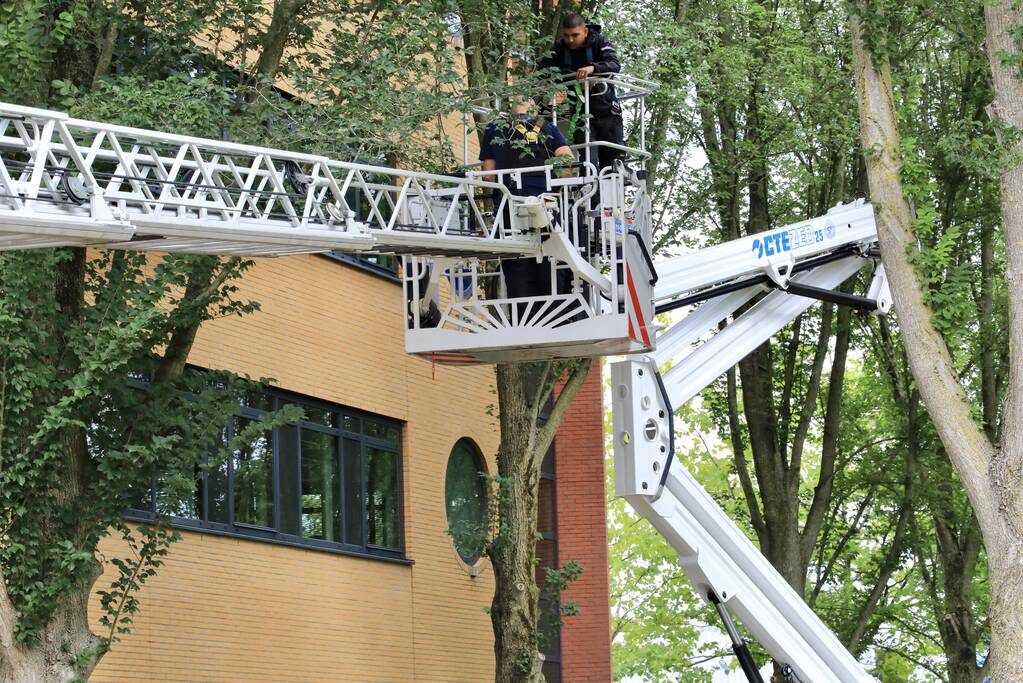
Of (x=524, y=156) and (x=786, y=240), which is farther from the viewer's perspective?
(x=786, y=240)

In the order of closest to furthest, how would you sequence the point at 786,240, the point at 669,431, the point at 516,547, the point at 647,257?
the point at 647,257, the point at 669,431, the point at 786,240, the point at 516,547

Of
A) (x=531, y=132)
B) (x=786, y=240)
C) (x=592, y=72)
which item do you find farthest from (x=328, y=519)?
(x=531, y=132)

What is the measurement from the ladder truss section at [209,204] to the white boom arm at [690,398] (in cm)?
208

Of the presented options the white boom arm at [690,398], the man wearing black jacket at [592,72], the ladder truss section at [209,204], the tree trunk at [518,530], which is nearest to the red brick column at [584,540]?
the tree trunk at [518,530]

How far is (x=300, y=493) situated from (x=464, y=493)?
4.64 m

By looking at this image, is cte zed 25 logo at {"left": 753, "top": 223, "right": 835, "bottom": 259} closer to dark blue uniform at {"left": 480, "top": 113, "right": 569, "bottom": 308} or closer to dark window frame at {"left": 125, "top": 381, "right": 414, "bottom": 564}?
dark blue uniform at {"left": 480, "top": 113, "right": 569, "bottom": 308}

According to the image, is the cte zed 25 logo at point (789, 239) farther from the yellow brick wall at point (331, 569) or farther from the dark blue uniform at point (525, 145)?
the yellow brick wall at point (331, 569)

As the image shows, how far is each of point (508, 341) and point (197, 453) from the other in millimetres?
2615

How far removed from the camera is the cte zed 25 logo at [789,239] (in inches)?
607

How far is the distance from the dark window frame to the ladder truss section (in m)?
4.58

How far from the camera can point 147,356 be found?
13016mm

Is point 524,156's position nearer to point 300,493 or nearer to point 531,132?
point 531,132

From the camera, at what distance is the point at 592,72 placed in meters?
14.1

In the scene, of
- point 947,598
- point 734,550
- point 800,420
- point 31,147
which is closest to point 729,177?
point 800,420
